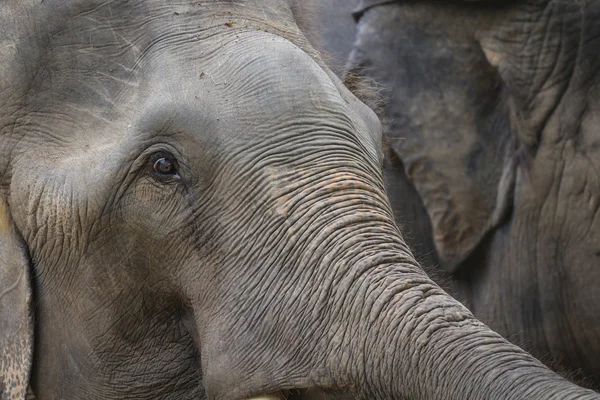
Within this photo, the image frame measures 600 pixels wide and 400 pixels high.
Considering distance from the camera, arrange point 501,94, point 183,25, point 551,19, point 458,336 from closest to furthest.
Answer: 1. point 458,336
2. point 183,25
3. point 551,19
4. point 501,94

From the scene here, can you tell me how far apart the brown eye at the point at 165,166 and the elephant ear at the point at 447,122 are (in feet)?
7.41

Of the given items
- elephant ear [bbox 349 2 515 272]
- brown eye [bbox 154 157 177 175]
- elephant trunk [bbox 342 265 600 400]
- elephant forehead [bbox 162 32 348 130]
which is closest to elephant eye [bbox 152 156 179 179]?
brown eye [bbox 154 157 177 175]

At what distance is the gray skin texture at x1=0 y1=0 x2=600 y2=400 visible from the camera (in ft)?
8.38

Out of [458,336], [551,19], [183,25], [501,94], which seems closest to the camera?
[458,336]

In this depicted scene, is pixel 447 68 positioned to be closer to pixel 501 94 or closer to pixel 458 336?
pixel 501 94

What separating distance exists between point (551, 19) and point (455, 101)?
552 mm

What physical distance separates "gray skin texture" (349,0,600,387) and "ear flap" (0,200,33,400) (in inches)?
→ 80.6

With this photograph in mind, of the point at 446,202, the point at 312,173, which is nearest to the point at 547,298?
the point at 446,202

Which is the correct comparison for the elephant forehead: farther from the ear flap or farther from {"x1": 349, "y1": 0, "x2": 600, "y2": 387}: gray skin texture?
{"x1": 349, "y1": 0, "x2": 600, "y2": 387}: gray skin texture

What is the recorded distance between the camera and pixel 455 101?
197 inches

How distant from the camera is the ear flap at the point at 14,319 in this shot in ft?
9.43

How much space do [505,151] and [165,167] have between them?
248 centimetres

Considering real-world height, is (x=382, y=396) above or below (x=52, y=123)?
below

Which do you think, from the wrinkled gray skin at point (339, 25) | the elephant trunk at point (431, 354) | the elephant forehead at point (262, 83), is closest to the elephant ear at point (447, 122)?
the wrinkled gray skin at point (339, 25)
